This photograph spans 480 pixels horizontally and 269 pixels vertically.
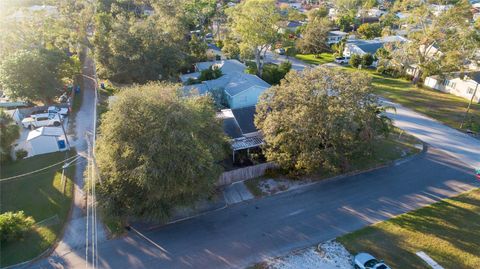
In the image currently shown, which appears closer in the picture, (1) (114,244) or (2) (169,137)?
(2) (169,137)

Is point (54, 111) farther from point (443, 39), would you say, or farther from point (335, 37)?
point (335, 37)

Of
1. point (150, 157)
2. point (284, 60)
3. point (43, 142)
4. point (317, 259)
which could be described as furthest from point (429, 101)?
point (43, 142)

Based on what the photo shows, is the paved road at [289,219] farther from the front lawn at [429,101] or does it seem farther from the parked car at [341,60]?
the parked car at [341,60]

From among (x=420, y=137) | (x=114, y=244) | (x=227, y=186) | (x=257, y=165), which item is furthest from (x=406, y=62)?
(x=114, y=244)

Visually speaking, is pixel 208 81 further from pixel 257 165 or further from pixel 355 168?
pixel 355 168

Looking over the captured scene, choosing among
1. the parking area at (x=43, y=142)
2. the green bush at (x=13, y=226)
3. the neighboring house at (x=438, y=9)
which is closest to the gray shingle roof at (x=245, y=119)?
the parking area at (x=43, y=142)

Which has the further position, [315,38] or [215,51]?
[215,51]
